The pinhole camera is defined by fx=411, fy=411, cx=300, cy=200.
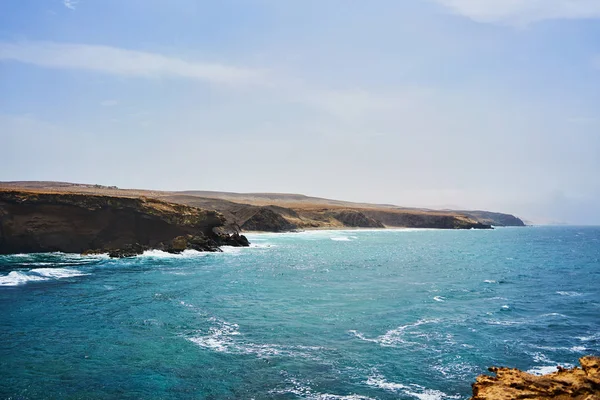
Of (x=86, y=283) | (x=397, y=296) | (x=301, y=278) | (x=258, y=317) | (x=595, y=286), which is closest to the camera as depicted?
(x=258, y=317)

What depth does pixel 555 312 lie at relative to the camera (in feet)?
107

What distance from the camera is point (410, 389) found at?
18094 mm

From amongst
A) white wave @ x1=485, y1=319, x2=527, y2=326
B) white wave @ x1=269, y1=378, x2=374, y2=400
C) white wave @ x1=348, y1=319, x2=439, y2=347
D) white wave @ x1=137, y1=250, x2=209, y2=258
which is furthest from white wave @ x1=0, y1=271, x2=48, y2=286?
white wave @ x1=485, y1=319, x2=527, y2=326

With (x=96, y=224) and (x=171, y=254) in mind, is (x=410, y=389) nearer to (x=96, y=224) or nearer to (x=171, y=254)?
(x=171, y=254)

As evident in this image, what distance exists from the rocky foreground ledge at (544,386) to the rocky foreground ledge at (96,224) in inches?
2473

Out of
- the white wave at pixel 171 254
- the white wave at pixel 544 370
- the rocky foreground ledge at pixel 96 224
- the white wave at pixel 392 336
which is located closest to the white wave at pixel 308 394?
the white wave at pixel 392 336

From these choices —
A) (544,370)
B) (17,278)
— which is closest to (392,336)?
(544,370)

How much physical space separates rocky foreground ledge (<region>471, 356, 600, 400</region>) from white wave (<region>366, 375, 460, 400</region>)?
6.65 metres

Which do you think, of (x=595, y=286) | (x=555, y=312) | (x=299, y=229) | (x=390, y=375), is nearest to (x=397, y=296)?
(x=555, y=312)

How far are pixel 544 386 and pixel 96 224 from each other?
7083 centimetres

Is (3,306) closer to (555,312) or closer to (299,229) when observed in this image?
(555,312)

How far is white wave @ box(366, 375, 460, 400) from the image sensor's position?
56.9 ft

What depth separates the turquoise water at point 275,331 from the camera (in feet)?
60.6

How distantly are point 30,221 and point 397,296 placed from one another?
5631cm
